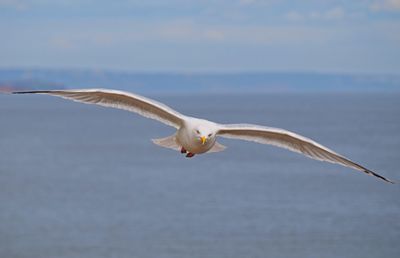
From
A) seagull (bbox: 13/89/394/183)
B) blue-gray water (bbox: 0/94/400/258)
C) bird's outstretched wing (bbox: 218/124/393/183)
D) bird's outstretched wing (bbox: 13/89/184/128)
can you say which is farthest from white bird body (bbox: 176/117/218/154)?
blue-gray water (bbox: 0/94/400/258)

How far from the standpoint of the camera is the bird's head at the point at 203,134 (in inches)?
778

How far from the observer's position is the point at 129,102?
21344 mm

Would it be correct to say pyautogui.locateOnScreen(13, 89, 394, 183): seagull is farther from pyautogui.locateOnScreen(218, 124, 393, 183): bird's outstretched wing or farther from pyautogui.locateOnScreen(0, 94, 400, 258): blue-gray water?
pyautogui.locateOnScreen(0, 94, 400, 258): blue-gray water

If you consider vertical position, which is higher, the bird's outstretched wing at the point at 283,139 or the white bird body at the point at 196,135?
the bird's outstretched wing at the point at 283,139

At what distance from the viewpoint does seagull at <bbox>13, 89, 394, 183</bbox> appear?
2006 cm

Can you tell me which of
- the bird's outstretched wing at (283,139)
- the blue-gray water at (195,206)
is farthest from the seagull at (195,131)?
the blue-gray water at (195,206)

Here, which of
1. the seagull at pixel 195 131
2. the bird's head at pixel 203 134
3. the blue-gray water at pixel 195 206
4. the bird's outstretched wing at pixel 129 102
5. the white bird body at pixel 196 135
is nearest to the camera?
the bird's head at pixel 203 134

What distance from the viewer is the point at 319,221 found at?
93312 millimetres

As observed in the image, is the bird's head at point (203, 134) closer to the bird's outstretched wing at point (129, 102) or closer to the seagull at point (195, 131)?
the seagull at point (195, 131)

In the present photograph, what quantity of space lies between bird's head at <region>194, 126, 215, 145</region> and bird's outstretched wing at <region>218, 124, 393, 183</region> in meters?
0.67

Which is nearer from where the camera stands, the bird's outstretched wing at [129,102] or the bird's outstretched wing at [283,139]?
the bird's outstretched wing at [129,102]

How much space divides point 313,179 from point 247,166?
631 inches

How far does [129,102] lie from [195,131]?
6.71ft

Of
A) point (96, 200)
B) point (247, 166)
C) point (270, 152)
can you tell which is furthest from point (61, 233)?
point (270, 152)
